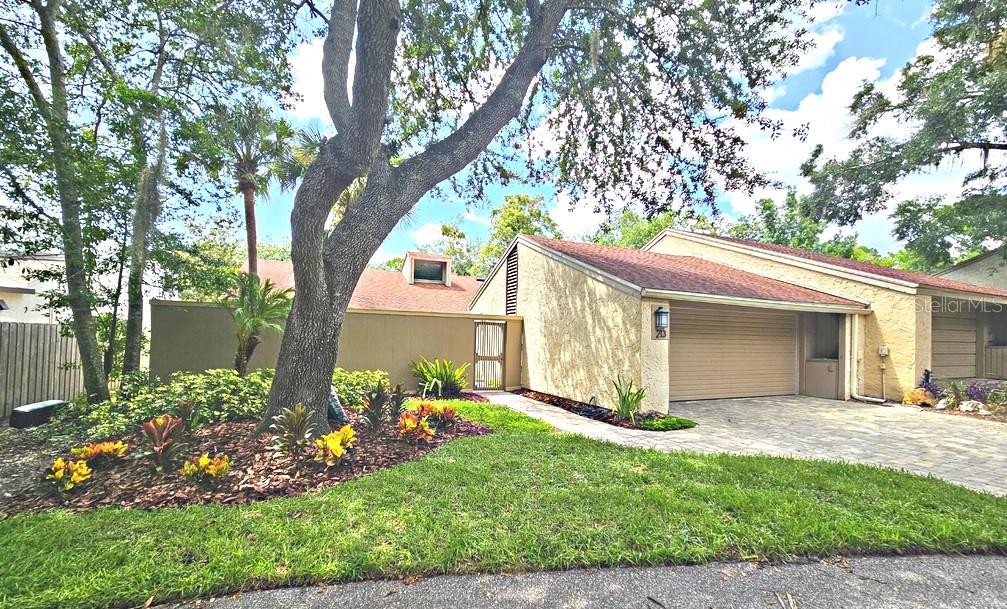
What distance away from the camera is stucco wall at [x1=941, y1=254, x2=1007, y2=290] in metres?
14.1

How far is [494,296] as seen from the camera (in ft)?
42.0

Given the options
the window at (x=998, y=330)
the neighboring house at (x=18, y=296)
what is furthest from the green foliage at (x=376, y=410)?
the window at (x=998, y=330)

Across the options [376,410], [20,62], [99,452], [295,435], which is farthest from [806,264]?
[20,62]

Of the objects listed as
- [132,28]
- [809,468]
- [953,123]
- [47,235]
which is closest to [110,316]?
[47,235]

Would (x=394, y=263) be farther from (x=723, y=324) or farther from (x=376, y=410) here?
(x=376, y=410)

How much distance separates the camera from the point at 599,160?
8367 millimetres

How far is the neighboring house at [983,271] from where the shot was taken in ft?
46.1

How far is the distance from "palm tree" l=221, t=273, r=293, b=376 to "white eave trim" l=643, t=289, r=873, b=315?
6.40 metres

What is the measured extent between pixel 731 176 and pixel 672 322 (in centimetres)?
308

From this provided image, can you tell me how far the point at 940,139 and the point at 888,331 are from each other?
5613 millimetres

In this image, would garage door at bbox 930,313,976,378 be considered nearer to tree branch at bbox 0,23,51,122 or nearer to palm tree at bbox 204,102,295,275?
palm tree at bbox 204,102,295,275

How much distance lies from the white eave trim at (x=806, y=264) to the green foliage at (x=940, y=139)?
3137mm

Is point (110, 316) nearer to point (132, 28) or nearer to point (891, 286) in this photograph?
point (132, 28)

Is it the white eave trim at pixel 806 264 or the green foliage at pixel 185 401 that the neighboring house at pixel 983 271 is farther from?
the green foliage at pixel 185 401
